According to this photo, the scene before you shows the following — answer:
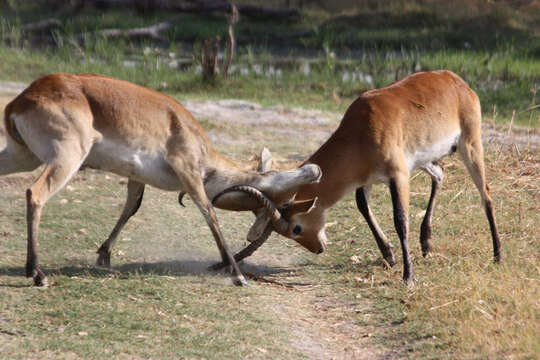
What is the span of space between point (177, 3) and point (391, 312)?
15298 millimetres

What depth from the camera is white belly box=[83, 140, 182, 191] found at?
4.62m

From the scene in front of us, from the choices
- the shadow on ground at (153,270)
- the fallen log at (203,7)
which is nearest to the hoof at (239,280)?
the shadow on ground at (153,270)

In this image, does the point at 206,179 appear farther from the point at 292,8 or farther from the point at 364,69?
the point at 292,8

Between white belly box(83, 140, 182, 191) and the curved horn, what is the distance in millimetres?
416

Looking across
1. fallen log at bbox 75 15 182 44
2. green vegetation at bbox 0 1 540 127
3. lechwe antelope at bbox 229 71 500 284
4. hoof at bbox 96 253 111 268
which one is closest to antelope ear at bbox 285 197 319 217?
lechwe antelope at bbox 229 71 500 284

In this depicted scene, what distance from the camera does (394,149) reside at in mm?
4941

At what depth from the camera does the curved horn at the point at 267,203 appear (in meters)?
4.82

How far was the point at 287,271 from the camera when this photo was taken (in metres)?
5.29

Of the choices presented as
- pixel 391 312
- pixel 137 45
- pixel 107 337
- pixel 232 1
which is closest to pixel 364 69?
pixel 137 45

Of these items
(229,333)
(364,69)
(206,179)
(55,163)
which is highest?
(55,163)

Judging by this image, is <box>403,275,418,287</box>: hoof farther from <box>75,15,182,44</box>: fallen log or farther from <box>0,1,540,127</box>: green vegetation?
<box>75,15,182,44</box>: fallen log

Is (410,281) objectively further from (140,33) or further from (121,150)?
(140,33)

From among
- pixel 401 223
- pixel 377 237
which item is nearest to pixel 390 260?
pixel 377 237

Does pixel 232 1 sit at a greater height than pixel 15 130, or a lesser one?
lesser
